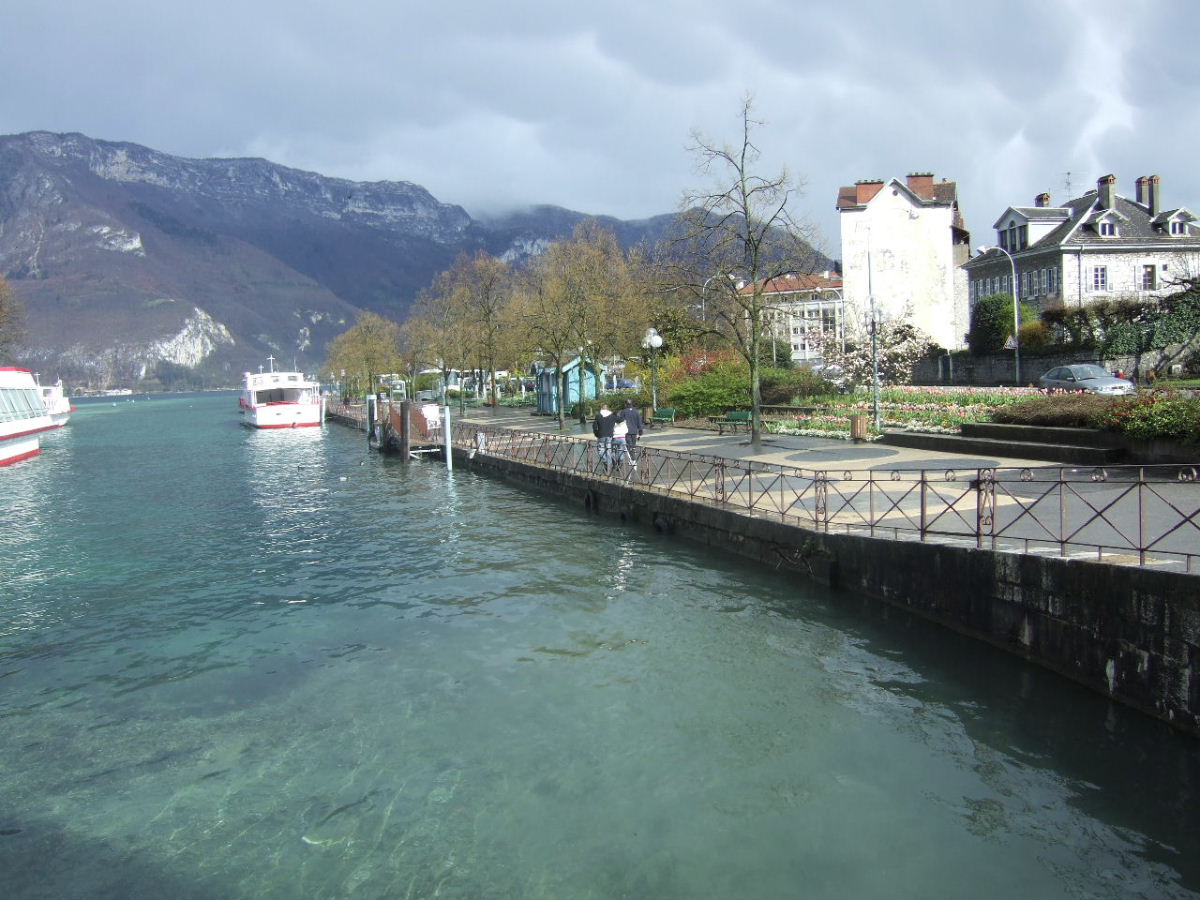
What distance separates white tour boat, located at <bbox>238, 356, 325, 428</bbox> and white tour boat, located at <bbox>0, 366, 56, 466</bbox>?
56.9ft

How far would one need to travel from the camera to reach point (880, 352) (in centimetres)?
3866

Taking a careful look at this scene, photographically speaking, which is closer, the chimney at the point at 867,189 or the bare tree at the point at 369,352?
the chimney at the point at 867,189

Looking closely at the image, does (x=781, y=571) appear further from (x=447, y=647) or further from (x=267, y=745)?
(x=267, y=745)

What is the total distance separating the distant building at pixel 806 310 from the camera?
35812 millimetres

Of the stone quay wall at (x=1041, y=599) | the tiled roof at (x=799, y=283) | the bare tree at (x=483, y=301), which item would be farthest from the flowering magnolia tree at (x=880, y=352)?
the bare tree at (x=483, y=301)

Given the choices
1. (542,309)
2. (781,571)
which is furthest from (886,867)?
(542,309)

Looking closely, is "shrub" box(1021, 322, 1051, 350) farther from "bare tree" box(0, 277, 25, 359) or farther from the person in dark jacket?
"bare tree" box(0, 277, 25, 359)

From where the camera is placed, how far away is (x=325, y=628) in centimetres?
1384

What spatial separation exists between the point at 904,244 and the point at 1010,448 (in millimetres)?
51814

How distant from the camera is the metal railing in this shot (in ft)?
33.4

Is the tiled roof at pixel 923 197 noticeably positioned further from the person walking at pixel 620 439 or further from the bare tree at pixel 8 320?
the bare tree at pixel 8 320

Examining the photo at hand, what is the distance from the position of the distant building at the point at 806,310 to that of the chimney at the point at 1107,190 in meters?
18.3

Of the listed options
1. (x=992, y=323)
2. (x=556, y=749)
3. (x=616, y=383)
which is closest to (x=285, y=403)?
(x=616, y=383)

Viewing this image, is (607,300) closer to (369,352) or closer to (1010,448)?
(1010,448)
